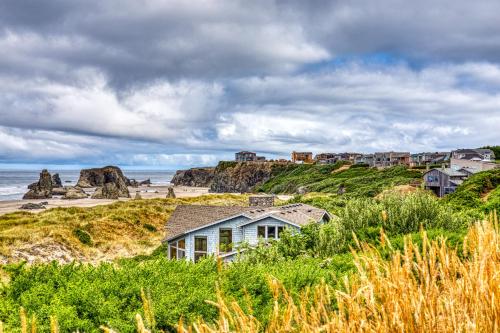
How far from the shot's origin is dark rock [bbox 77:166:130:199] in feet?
310

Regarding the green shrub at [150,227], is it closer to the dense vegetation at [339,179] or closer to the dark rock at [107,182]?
the dense vegetation at [339,179]

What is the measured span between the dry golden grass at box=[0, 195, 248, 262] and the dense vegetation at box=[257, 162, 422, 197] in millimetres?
26562

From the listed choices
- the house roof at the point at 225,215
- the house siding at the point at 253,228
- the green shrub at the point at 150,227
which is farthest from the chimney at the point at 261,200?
→ the house siding at the point at 253,228

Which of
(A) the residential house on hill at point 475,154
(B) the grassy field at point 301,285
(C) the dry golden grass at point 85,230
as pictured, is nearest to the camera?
(B) the grassy field at point 301,285

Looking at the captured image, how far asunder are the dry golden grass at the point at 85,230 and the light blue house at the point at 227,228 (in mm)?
5810

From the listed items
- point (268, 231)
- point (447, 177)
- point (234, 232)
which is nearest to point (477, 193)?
point (268, 231)

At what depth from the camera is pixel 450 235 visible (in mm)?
10766

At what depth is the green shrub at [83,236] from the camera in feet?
126

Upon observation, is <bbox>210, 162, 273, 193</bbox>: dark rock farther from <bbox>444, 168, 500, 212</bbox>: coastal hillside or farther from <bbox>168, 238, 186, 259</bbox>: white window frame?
<bbox>168, 238, 186, 259</bbox>: white window frame

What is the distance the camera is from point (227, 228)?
30.0 metres

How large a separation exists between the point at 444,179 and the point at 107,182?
74.7 metres

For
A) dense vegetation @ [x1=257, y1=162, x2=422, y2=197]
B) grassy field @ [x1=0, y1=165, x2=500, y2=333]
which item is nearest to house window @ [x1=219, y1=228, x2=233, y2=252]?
grassy field @ [x1=0, y1=165, x2=500, y2=333]

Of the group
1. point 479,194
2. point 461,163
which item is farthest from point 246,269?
point 461,163

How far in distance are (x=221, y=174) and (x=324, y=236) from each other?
521 ft
